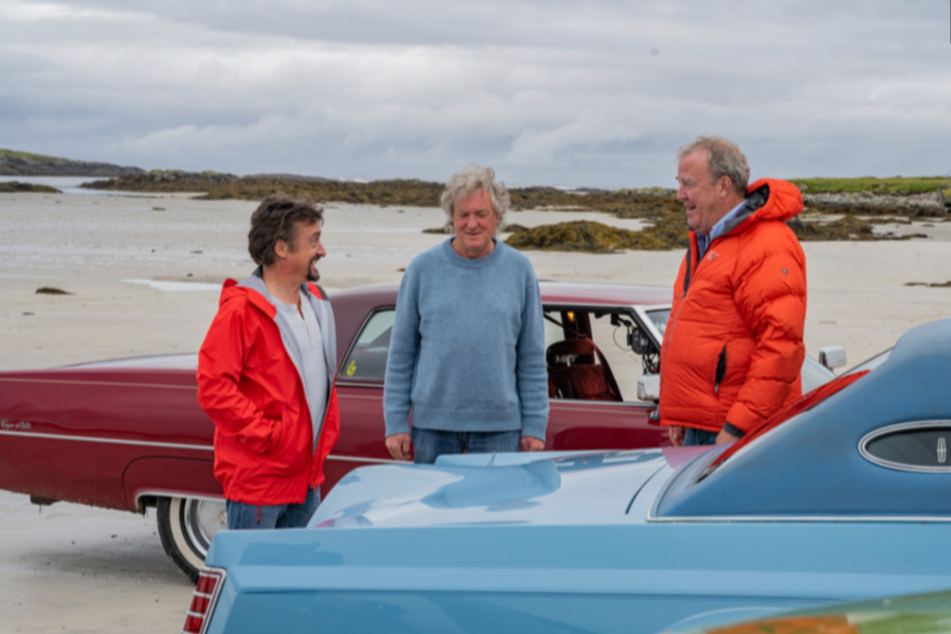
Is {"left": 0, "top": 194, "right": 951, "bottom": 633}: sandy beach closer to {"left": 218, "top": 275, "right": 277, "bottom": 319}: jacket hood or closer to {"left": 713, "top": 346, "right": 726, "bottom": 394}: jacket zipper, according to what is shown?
{"left": 218, "top": 275, "right": 277, "bottom": 319}: jacket hood

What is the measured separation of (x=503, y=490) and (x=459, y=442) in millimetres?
1394

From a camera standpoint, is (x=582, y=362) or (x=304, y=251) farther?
(x=582, y=362)

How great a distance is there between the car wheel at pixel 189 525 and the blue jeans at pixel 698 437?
2207mm

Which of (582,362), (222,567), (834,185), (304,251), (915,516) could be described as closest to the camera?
(915,516)

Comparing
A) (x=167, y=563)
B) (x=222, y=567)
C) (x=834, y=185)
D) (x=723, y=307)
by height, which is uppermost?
(x=834, y=185)

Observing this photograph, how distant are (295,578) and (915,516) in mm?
1267

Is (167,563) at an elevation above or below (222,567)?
below

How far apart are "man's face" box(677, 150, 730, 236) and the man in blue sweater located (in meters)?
0.68

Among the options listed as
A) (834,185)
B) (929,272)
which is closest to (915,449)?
(929,272)

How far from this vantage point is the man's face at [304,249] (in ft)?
11.3

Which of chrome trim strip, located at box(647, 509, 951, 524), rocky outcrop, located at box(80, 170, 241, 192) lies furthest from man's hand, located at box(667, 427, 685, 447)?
rocky outcrop, located at box(80, 170, 241, 192)

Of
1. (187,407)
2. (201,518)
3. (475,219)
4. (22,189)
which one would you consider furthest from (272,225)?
(22,189)

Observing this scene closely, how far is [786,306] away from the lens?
11.9ft

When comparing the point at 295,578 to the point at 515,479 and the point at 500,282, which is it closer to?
the point at 515,479
